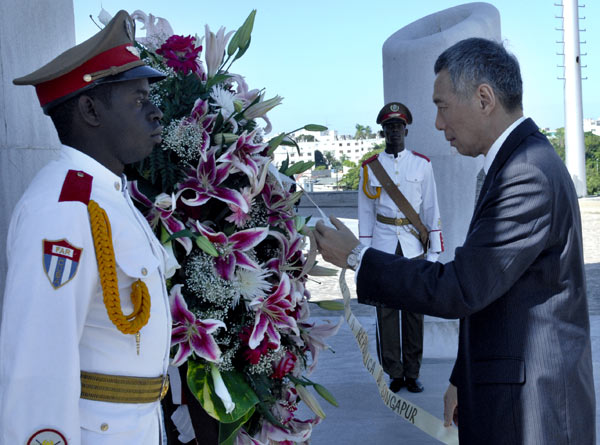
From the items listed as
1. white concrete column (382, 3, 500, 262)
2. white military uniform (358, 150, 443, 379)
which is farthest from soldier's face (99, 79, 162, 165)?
white concrete column (382, 3, 500, 262)

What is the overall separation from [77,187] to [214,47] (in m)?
1.08

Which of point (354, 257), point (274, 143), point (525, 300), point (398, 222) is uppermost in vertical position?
point (274, 143)

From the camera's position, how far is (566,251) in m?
1.91

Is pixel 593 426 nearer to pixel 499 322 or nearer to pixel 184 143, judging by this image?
pixel 499 322

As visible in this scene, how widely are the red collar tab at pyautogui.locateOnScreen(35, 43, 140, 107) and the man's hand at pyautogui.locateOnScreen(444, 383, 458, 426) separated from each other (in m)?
1.52

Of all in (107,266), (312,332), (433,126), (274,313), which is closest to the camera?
(107,266)

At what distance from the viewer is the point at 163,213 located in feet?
6.84

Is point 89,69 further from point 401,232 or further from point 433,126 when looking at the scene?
point 433,126

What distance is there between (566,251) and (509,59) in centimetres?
59

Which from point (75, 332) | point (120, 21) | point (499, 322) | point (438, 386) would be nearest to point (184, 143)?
point (120, 21)

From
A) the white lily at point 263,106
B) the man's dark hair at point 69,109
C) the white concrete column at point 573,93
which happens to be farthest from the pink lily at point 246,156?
the white concrete column at point 573,93

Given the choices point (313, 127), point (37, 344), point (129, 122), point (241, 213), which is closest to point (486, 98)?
point (313, 127)

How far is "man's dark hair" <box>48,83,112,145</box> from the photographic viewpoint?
1.56 meters

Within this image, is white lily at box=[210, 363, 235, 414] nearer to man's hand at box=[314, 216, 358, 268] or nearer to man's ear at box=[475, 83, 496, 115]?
man's hand at box=[314, 216, 358, 268]
